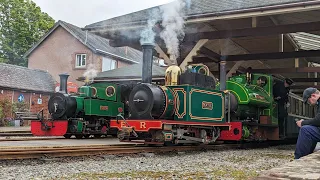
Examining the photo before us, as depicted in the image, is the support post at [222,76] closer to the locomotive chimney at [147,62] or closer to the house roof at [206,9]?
the house roof at [206,9]

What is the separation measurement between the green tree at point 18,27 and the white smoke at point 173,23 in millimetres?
30509

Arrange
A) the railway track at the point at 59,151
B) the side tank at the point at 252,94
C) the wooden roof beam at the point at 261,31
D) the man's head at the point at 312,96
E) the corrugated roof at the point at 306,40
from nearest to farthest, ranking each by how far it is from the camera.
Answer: the man's head at the point at 312,96 → the railway track at the point at 59,151 → the wooden roof beam at the point at 261,31 → the side tank at the point at 252,94 → the corrugated roof at the point at 306,40

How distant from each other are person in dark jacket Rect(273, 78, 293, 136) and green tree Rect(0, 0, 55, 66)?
31026 mm

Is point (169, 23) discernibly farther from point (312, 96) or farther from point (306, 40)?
point (312, 96)

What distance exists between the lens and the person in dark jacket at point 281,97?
12.2m

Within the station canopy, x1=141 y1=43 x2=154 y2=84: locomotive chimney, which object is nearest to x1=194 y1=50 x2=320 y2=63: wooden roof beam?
the station canopy

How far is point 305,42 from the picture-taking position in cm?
1287

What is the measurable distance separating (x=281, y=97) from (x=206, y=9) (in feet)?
15.1

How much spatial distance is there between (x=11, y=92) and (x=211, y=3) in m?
17.2

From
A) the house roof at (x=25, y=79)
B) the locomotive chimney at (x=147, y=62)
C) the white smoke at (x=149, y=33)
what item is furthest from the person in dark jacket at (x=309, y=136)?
the house roof at (x=25, y=79)

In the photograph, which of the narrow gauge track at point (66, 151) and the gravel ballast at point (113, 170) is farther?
the narrow gauge track at point (66, 151)

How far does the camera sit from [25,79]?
25500 millimetres

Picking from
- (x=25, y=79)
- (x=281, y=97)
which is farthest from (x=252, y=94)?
(x=25, y=79)

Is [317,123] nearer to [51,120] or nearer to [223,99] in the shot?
[223,99]
